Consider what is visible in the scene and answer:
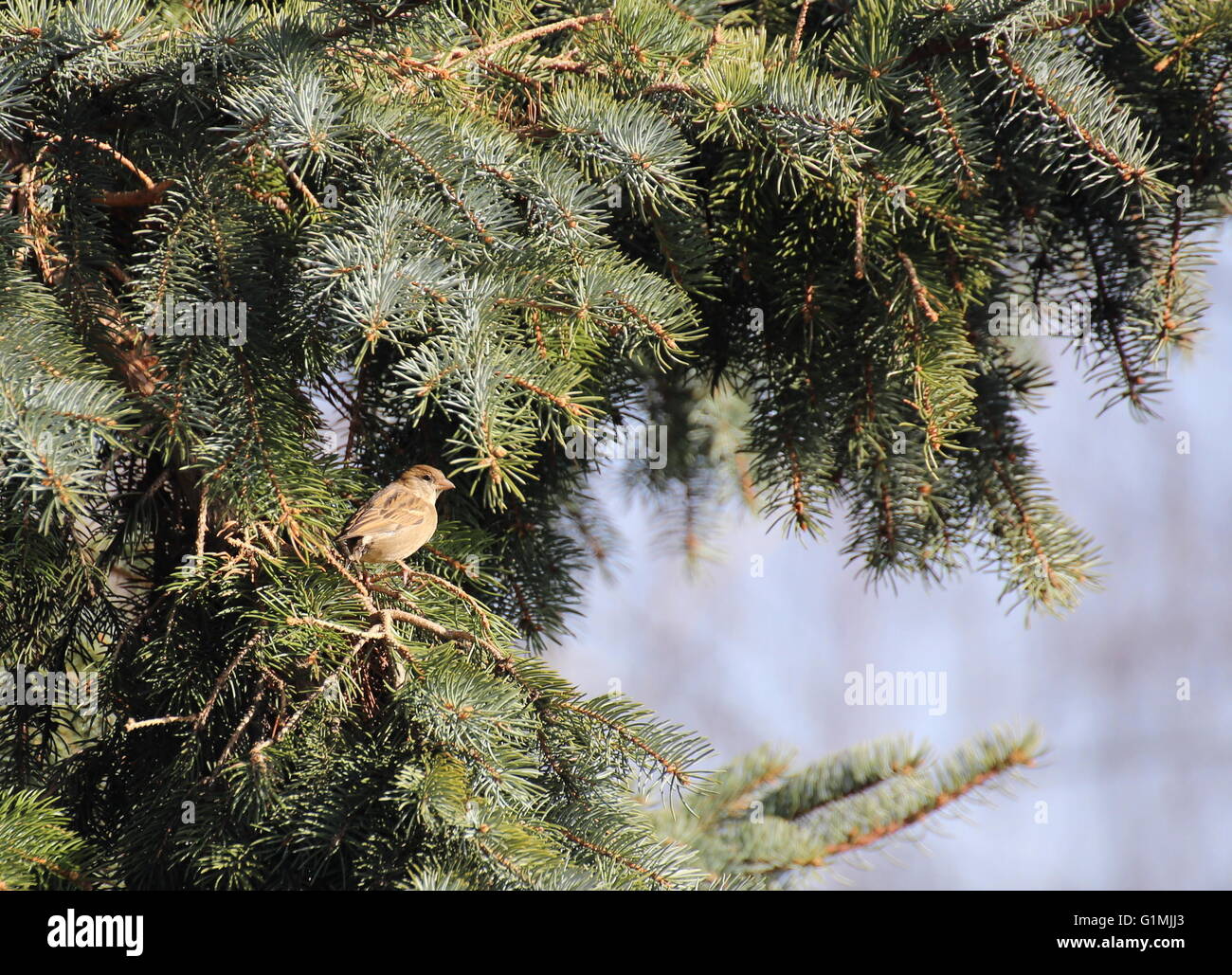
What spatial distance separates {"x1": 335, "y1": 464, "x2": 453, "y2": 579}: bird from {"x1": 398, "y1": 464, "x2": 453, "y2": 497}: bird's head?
0.02 metres

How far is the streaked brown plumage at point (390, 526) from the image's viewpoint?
1.34 metres

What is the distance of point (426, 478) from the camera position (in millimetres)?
1555

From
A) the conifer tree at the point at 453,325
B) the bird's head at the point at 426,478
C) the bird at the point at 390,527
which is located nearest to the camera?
the conifer tree at the point at 453,325

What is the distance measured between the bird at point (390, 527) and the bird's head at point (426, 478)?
2cm

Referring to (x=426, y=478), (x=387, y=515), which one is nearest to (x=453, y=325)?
(x=387, y=515)

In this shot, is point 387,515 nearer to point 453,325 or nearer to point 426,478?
point 426,478

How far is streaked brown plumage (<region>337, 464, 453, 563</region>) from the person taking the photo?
4.39ft

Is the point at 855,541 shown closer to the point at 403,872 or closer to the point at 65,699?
the point at 403,872

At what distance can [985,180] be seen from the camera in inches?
65.6

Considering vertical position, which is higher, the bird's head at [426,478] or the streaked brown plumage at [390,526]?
the bird's head at [426,478]

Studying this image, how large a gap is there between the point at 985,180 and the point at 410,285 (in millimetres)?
1013
